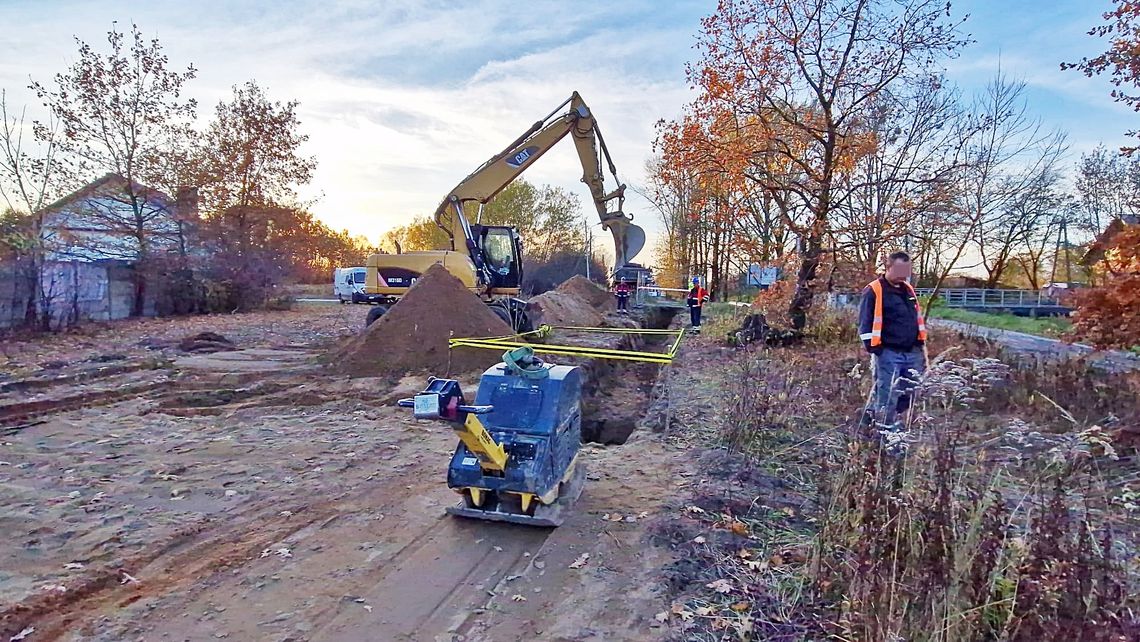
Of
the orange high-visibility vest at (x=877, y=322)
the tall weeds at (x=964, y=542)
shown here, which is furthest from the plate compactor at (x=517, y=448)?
the orange high-visibility vest at (x=877, y=322)

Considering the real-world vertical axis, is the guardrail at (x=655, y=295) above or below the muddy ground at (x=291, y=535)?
above

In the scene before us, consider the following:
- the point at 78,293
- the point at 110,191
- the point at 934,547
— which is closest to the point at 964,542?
the point at 934,547

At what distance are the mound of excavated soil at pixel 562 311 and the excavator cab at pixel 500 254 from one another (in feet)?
3.88

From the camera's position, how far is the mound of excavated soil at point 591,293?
2842 cm

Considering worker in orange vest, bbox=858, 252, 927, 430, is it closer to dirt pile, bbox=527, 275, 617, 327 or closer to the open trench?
the open trench

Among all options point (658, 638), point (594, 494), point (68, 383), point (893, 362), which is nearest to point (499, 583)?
point (658, 638)

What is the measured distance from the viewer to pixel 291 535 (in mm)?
4492

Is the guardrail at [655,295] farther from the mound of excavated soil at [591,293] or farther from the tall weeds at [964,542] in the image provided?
the tall weeds at [964,542]

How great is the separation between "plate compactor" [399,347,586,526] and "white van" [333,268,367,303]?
3017 centimetres

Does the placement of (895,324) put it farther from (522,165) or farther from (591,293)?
(591,293)

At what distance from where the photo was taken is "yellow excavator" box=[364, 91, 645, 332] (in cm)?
1524

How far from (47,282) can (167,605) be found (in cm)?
1681

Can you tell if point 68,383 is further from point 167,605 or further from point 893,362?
point 893,362

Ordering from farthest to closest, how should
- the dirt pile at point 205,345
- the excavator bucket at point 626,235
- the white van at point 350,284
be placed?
the white van at point 350,284 < the excavator bucket at point 626,235 < the dirt pile at point 205,345
